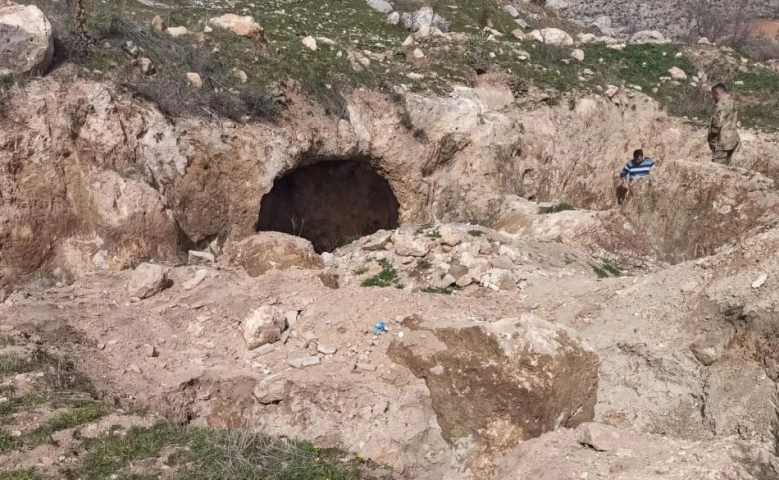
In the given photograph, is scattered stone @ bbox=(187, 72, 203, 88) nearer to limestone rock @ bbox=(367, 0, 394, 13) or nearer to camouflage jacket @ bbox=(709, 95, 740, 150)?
limestone rock @ bbox=(367, 0, 394, 13)

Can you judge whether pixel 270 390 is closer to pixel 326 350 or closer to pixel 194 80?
pixel 326 350

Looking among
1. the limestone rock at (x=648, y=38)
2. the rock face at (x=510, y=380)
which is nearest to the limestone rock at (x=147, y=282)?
the rock face at (x=510, y=380)

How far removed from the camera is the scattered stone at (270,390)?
201 inches

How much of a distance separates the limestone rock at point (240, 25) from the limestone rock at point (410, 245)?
4.78m

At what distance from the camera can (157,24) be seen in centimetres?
984

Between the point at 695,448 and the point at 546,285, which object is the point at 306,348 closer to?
the point at 546,285

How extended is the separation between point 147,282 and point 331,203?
4.98 meters

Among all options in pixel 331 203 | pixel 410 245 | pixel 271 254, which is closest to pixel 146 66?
pixel 271 254

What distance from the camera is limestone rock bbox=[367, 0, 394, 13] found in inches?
528

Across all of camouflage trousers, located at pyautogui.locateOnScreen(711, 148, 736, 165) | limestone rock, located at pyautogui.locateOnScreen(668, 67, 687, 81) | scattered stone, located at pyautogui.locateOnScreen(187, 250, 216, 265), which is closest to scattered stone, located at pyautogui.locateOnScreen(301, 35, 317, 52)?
scattered stone, located at pyautogui.locateOnScreen(187, 250, 216, 265)

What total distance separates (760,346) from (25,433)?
4.84 meters

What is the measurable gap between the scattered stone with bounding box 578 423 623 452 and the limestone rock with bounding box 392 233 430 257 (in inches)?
124

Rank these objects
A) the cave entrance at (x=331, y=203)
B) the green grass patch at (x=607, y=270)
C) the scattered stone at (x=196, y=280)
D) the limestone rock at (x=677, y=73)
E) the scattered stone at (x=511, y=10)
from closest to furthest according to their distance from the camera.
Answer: the scattered stone at (x=196, y=280), the green grass patch at (x=607, y=270), the cave entrance at (x=331, y=203), the limestone rock at (x=677, y=73), the scattered stone at (x=511, y=10)

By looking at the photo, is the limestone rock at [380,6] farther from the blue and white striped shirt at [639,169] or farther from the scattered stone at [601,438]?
the scattered stone at [601,438]
